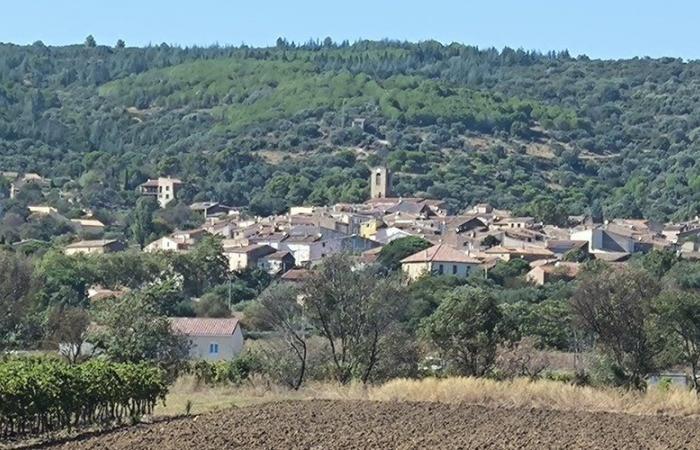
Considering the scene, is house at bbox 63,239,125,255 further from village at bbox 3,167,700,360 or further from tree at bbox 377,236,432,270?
tree at bbox 377,236,432,270

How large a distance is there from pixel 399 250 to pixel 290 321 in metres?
44.6

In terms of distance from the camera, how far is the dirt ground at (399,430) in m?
21.0

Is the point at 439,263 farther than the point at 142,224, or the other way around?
the point at 142,224

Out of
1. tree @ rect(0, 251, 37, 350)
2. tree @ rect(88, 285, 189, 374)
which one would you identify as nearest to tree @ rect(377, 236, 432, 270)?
tree @ rect(0, 251, 37, 350)

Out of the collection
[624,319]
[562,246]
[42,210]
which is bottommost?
[42,210]

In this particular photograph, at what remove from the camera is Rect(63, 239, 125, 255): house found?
84.0m

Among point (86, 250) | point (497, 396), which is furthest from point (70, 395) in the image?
point (86, 250)

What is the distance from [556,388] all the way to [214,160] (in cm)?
10960

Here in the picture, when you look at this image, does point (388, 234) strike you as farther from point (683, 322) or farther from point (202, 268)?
point (683, 322)

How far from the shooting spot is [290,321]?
37250 mm

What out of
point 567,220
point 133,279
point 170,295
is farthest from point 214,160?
point 170,295

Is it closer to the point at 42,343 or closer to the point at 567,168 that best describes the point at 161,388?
the point at 42,343

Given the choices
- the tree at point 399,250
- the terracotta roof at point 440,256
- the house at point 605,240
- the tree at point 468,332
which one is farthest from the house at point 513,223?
the tree at point 468,332

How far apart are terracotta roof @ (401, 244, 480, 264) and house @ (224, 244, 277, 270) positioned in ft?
30.9
